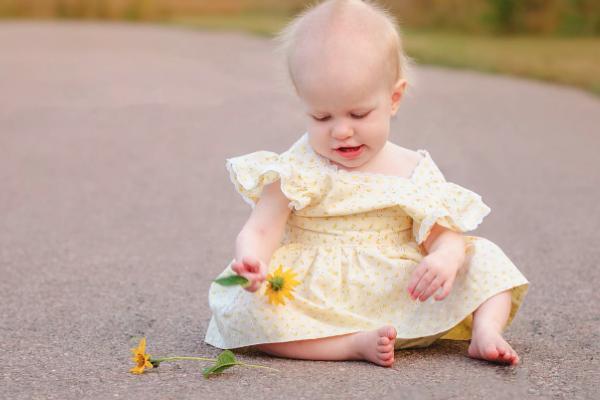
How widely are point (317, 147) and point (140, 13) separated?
49.0 feet

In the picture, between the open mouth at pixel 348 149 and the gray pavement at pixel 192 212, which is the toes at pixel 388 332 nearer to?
the gray pavement at pixel 192 212

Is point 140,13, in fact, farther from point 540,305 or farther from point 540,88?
point 540,305

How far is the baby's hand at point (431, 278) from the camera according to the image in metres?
2.64

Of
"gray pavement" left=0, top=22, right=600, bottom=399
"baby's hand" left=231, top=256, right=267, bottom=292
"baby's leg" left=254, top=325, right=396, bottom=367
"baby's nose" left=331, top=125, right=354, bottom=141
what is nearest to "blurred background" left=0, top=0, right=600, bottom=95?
"gray pavement" left=0, top=22, right=600, bottom=399

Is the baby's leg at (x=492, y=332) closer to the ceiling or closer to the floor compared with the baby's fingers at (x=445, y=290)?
closer to the floor

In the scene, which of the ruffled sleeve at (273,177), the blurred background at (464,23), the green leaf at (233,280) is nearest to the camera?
the green leaf at (233,280)

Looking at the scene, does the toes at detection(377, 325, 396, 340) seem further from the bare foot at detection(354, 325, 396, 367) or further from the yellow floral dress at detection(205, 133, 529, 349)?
the yellow floral dress at detection(205, 133, 529, 349)

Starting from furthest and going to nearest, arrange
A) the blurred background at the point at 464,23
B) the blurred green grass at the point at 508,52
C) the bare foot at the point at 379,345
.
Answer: the blurred background at the point at 464,23 < the blurred green grass at the point at 508,52 < the bare foot at the point at 379,345

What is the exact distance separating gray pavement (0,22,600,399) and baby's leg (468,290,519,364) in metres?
0.03

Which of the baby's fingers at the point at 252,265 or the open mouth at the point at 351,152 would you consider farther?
the open mouth at the point at 351,152

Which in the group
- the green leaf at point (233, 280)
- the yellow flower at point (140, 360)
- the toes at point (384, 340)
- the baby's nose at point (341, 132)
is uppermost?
the baby's nose at point (341, 132)

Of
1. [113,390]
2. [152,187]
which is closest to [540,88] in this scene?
[152,187]

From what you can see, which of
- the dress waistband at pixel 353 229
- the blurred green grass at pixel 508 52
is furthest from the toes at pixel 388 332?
the blurred green grass at pixel 508 52

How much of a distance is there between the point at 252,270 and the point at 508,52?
9919 mm
